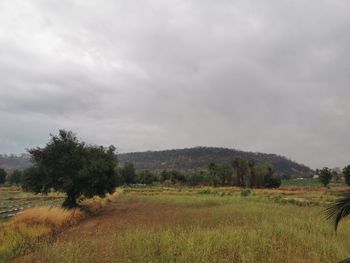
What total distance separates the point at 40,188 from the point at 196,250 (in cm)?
2540

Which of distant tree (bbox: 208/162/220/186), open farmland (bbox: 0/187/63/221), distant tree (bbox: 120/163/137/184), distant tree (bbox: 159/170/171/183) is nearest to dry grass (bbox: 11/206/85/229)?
open farmland (bbox: 0/187/63/221)

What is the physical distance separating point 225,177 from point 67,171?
3559 inches

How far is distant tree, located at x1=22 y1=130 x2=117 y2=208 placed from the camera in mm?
32969

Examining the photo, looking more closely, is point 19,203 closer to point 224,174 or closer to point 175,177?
point 224,174

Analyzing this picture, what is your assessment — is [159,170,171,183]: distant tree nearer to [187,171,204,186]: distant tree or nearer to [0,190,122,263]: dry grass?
[187,171,204,186]: distant tree

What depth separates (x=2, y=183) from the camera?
126375 mm

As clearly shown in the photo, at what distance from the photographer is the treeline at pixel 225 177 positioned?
112m

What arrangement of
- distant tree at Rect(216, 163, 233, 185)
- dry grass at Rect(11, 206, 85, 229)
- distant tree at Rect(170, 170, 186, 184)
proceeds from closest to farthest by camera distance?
dry grass at Rect(11, 206, 85, 229) < distant tree at Rect(216, 163, 233, 185) < distant tree at Rect(170, 170, 186, 184)

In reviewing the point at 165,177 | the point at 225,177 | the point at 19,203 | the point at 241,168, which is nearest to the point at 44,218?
the point at 19,203

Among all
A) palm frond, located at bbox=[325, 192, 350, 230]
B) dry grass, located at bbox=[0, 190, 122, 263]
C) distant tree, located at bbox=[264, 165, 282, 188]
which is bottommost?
dry grass, located at bbox=[0, 190, 122, 263]

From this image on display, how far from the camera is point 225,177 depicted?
120 m

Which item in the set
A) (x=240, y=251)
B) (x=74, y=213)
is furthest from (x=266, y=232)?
(x=74, y=213)

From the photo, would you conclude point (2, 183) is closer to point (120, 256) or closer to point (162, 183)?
point (162, 183)

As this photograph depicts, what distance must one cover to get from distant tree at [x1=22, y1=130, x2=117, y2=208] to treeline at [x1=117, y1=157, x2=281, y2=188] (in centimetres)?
6966
